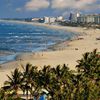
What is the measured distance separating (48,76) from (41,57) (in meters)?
55.1

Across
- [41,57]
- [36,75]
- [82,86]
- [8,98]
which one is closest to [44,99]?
[36,75]

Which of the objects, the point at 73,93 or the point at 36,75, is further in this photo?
the point at 36,75

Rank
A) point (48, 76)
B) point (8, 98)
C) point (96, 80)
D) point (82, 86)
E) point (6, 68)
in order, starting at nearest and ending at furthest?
1. point (8, 98)
2. point (82, 86)
3. point (48, 76)
4. point (96, 80)
5. point (6, 68)

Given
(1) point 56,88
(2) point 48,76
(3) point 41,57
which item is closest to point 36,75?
(2) point 48,76

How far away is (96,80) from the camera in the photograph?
1837 inches

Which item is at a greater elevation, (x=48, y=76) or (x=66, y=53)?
(x=48, y=76)

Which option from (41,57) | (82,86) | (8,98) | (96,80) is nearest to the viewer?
(8,98)

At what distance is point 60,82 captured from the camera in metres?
42.7

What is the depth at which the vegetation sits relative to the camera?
36094mm

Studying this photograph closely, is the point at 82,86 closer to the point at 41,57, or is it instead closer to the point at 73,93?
the point at 73,93

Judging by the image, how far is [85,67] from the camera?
4862 cm

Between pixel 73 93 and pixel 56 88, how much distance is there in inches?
176

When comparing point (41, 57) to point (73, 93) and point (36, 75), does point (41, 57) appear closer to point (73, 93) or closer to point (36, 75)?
point (36, 75)

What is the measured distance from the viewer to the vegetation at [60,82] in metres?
36.1
